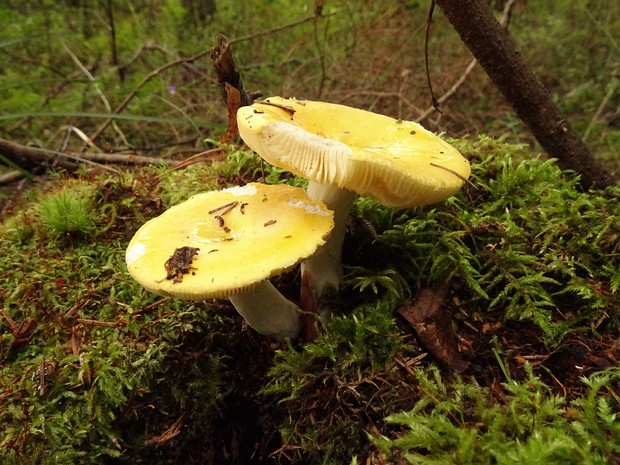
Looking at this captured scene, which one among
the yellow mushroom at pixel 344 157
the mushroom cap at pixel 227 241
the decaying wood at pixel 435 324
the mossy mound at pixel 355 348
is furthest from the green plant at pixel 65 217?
the decaying wood at pixel 435 324

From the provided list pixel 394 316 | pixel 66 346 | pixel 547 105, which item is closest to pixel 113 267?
pixel 66 346

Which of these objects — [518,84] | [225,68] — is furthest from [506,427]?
[225,68]

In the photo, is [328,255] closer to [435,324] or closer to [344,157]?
[435,324]

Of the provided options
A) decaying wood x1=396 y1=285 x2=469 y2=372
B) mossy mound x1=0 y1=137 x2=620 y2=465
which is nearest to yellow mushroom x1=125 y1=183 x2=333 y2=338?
mossy mound x1=0 y1=137 x2=620 y2=465

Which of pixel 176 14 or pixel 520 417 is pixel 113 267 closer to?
pixel 520 417

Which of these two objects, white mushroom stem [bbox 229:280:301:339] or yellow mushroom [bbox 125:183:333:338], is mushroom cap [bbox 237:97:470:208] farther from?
white mushroom stem [bbox 229:280:301:339]
